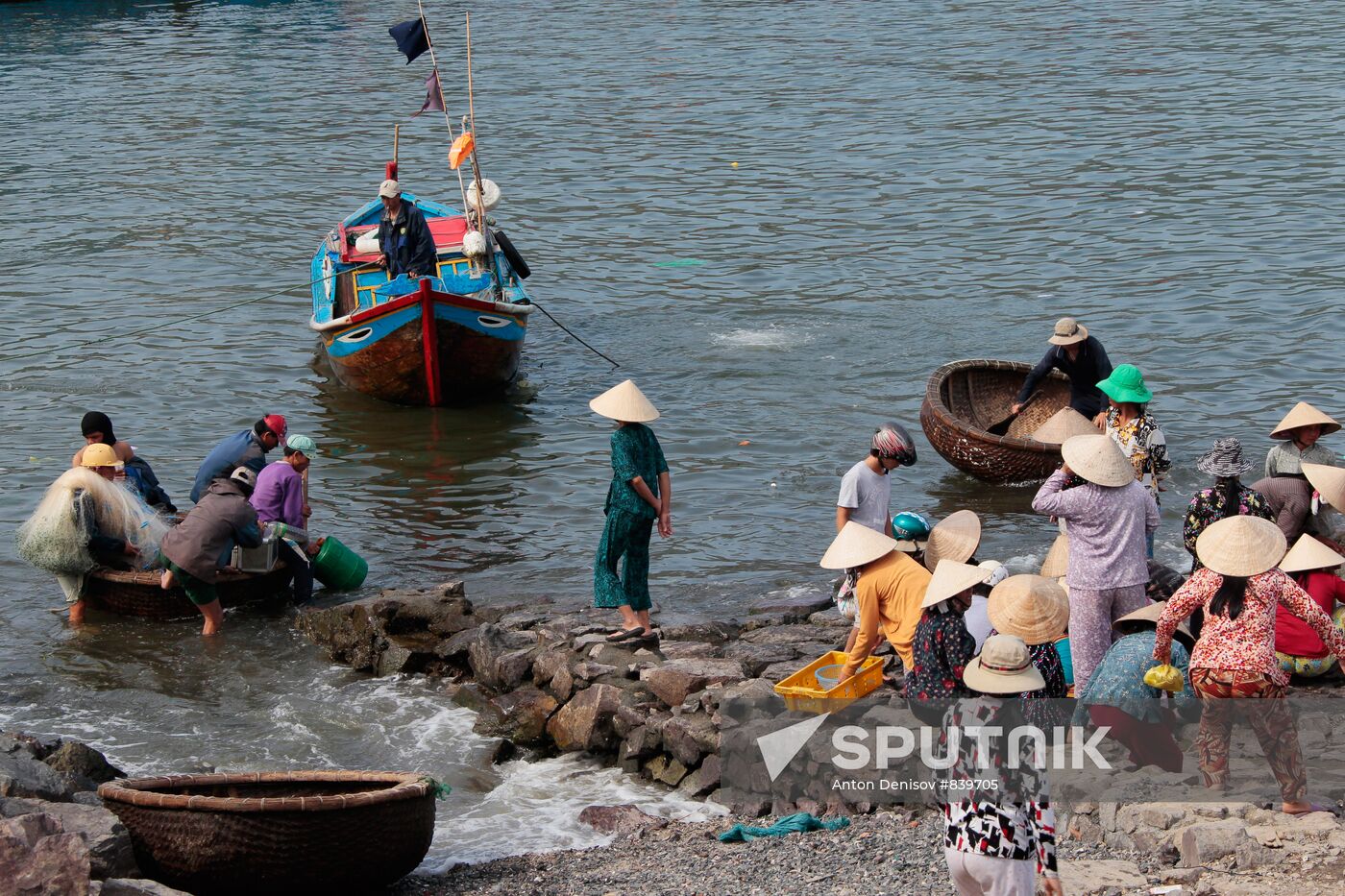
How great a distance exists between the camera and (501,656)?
9766mm

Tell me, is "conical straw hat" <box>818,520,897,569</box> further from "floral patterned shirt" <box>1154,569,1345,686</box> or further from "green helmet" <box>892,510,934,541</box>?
"floral patterned shirt" <box>1154,569,1345,686</box>

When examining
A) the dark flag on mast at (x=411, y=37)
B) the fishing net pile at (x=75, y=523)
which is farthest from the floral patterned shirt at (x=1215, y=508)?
the dark flag on mast at (x=411, y=37)

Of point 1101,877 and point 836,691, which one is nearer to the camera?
point 1101,877

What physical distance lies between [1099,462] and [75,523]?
6940mm

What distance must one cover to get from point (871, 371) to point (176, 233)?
1194 cm

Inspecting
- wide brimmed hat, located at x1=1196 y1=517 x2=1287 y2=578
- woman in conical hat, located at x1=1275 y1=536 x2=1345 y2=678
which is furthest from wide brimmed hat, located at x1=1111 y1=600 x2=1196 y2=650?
wide brimmed hat, located at x1=1196 y1=517 x2=1287 y2=578

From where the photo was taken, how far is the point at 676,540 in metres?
12.9

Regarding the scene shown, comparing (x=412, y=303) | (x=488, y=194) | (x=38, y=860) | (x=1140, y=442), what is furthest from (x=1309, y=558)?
(x=488, y=194)

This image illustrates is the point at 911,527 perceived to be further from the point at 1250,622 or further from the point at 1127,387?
the point at 1250,622

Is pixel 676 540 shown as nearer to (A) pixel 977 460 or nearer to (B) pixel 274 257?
(A) pixel 977 460

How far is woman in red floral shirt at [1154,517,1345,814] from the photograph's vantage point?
656 cm

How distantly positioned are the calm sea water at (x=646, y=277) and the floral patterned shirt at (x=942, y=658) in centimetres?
255

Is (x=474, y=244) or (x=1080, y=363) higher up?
(x=474, y=244)

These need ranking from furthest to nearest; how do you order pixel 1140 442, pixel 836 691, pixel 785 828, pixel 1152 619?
pixel 1140 442 → pixel 836 691 → pixel 1152 619 → pixel 785 828
